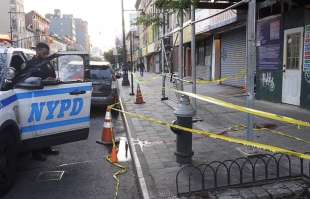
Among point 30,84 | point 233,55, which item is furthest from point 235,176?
point 233,55

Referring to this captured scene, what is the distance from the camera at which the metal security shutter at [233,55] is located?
18.2 m

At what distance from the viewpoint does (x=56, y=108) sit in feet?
20.2

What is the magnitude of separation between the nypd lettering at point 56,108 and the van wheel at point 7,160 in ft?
1.71

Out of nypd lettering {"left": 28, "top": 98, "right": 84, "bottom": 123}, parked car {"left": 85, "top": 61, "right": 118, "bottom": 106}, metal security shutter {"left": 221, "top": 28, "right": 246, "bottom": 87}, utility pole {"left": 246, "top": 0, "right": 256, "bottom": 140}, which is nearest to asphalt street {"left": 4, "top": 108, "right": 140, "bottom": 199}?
nypd lettering {"left": 28, "top": 98, "right": 84, "bottom": 123}

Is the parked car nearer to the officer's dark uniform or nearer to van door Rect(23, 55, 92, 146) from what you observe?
the officer's dark uniform

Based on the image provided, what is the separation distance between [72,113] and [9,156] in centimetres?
130

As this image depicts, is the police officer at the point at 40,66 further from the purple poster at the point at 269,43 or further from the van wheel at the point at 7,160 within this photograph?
the purple poster at the point at 269,43

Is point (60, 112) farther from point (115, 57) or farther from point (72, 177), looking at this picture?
point (115, 57)

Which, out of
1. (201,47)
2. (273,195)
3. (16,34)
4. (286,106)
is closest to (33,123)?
(273,195)

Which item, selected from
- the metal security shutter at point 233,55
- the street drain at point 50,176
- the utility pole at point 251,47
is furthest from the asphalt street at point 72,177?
the metal security shutter at point 233,55

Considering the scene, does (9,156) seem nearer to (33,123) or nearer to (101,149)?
(33,123)

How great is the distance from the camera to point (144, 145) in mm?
7574

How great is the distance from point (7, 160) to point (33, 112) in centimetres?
83

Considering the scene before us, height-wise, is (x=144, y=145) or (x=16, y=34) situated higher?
(x=16, y=34)
